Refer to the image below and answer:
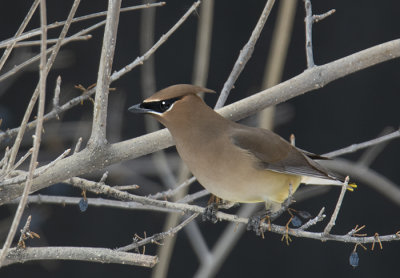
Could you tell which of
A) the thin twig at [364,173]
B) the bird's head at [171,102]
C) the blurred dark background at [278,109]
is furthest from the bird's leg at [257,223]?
the blurred dark background at [278,109]

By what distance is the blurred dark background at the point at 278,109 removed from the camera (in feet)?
12.7

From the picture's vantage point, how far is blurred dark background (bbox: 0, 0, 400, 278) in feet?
12.7

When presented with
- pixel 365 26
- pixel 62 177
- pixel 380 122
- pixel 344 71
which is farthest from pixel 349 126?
pixel 62 177

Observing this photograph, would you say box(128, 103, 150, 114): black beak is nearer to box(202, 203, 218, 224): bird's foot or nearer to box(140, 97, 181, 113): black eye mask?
box(140, 97, 181, 113): black eye mask

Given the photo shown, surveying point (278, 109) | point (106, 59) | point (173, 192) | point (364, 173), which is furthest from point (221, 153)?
point (278, 109)

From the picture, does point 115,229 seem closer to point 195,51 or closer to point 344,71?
point 195,51

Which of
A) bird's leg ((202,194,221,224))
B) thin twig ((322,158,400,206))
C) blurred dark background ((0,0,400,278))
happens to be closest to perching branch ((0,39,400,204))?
bird's leg ((202,194,221,224))

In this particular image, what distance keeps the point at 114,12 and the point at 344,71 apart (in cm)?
70

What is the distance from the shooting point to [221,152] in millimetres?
2002

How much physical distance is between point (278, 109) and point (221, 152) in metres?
1.86

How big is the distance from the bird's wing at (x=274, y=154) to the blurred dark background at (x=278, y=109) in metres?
1.59

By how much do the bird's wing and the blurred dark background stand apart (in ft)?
5.22

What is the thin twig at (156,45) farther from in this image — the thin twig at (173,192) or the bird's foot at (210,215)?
the bird's foot at (210,215)

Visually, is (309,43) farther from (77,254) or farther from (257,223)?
(77,254)
